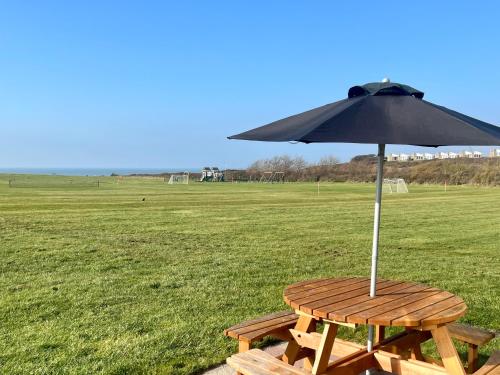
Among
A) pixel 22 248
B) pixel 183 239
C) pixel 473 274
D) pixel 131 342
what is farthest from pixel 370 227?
pixel 131 342

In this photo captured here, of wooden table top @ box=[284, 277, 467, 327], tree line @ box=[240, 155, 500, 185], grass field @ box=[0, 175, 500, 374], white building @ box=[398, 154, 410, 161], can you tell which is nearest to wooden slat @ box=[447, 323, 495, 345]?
wooden table top @ box=[284, 277, 467, 327]

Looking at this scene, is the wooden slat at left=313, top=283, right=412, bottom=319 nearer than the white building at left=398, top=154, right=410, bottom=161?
Yes

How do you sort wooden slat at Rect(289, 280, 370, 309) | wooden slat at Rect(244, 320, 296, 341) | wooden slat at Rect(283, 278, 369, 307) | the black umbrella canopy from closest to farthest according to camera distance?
the black umbrella canopy < wooden slat at Rect(289, 280, 370, 309) < wooden slat at Rect(283, 278, 369, 307) < wooden slat at Rect(244, 320, 296, 341)

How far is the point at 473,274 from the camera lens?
8711mm

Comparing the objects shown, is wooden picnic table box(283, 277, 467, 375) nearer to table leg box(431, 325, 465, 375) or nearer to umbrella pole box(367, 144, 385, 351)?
table leg box(431, 325, 465, 375)

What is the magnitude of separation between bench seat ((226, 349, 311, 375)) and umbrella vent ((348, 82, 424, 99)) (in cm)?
206

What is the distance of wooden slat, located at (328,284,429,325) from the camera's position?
3.53 meters

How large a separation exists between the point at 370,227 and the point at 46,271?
10.4 m

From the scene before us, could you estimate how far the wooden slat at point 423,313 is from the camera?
3453mm

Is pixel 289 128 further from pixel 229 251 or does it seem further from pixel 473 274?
pixel 229 251

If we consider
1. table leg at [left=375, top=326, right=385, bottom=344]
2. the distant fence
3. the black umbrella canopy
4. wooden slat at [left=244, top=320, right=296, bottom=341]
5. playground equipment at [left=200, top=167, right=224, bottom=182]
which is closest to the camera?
the black umbrella canopy

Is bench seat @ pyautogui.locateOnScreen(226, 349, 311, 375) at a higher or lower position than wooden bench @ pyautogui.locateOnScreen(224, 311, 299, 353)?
lower

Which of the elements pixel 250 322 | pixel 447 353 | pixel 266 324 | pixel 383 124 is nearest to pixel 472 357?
pixel 447 353

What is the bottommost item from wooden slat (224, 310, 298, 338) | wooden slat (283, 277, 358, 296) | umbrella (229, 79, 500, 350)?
wooden slat (224, 310, 298, 338)
